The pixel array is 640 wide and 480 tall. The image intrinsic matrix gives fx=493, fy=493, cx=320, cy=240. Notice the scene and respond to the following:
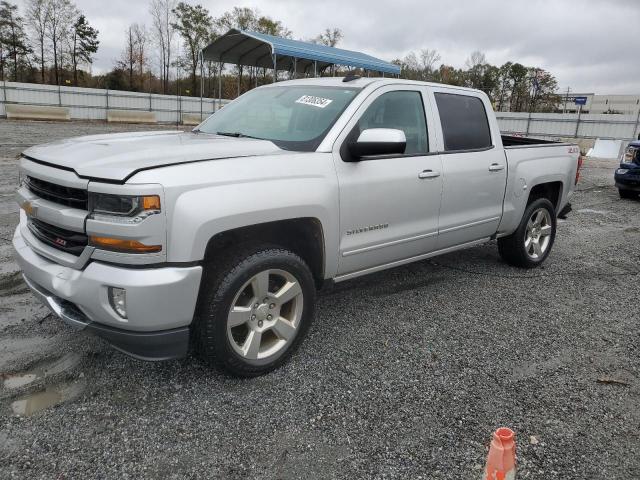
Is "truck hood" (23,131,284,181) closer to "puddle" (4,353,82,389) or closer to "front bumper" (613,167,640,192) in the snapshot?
"puddle" (4,353,82,389)

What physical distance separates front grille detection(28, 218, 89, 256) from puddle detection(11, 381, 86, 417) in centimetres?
82

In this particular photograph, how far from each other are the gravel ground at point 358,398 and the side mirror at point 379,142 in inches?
54.8

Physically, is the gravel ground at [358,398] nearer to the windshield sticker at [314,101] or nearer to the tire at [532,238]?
the tire at [532,238]

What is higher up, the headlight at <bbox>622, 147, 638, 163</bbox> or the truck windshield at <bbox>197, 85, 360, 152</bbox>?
the truck windshield at <bbox>197, 85, 360, 152</bbox>

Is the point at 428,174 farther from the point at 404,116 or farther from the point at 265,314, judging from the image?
the point at 265,314

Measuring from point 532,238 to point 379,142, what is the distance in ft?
10.1

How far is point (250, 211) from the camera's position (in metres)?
2.73

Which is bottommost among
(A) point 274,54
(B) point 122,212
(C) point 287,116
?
(B) point 122,212

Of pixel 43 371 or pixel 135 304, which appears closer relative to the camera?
pixel 135 304

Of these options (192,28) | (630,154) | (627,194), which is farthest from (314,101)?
(192,28)

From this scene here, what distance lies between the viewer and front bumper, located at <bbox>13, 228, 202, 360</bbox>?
7.98 feet

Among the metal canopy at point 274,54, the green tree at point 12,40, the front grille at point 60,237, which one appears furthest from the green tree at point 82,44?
the front grille at point 60,237

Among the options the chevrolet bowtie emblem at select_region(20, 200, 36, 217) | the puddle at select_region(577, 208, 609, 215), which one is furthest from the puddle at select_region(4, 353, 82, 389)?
the puddle at select_region(577, 208, 609, 215)

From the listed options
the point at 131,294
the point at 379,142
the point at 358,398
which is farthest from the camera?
the point at 379,142
